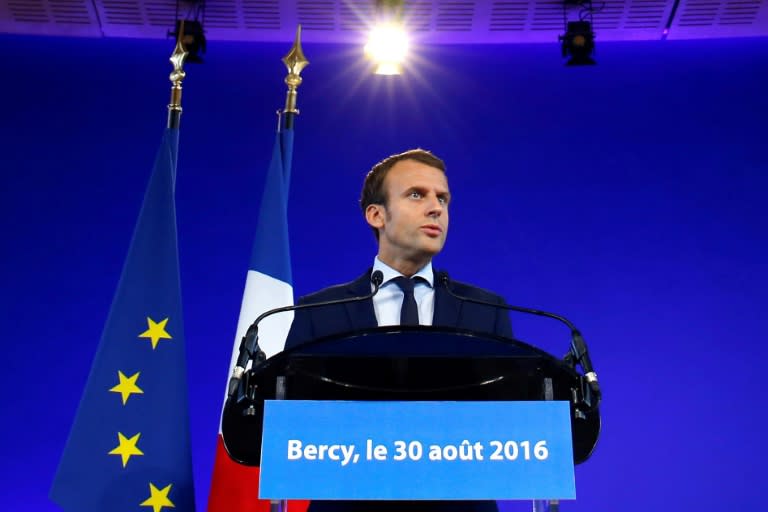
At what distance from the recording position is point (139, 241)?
2.58 m

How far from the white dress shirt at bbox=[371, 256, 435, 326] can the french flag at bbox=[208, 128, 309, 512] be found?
86cm

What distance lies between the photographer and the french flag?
8.13ft

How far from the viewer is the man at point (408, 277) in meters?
1.59

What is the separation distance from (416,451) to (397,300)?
62cm

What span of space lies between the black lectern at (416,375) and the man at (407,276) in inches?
16.7

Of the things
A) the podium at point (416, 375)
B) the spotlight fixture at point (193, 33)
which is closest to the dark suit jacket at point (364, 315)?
the podium at point (416, 375)

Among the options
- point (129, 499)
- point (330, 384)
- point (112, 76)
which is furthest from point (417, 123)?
point (330, 384)

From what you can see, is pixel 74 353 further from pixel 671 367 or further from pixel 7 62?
pixel 671 367

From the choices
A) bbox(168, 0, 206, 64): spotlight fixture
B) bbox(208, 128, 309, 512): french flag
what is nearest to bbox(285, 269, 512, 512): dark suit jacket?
bbox(208, 128, 309, 512): french flag

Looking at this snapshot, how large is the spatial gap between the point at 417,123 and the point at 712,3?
138cm

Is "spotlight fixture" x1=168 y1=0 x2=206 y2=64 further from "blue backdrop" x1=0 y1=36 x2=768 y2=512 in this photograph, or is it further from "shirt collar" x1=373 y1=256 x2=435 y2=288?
"shirt collar" x1=373 y1=256 x2=435 y2=288

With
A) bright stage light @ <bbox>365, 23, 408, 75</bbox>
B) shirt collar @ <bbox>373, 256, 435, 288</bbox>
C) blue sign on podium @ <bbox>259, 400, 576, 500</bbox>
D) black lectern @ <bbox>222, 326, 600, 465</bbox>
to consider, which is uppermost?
bright stage light @ <bbox>365, 23, 408, 75</bbox>

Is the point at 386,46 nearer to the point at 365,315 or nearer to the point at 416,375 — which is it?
the point at 365,315

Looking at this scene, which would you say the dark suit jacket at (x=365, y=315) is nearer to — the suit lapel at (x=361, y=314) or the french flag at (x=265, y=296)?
the suit lapel at (x=361, y=314)
